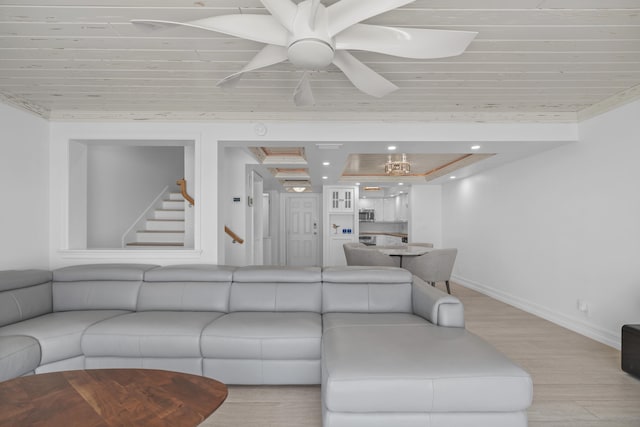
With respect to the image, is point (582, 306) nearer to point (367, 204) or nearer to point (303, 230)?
point (303, 230)

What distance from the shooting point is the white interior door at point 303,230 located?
9500 millimetres

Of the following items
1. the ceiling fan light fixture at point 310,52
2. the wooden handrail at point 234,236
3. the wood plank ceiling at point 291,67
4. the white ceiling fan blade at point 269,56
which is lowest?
the wooden handrail at point 234,236

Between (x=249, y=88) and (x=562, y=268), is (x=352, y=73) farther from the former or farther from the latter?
(x=562, y=268)

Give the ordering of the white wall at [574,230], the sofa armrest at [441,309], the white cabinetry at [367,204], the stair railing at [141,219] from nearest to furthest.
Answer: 1. the sofa armrest at [441,309]
2. the white wall at [574,230]
3. the stair railing at [141,219]
4. the white cabinetry at [367,204]

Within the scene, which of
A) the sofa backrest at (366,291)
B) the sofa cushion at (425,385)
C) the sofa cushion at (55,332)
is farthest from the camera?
the sofa backrest at (366,291)

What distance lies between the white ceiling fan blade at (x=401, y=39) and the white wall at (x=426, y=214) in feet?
21.9

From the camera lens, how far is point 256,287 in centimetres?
300

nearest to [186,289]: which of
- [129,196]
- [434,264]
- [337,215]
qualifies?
[129,196]

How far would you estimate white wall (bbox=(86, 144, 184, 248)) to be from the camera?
4887mm

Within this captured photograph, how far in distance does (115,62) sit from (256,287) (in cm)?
207

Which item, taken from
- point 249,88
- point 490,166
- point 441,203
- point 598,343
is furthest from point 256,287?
point 441,203

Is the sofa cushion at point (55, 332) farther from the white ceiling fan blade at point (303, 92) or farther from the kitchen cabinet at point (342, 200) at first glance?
the kitchen cabinet at point (342, 200)

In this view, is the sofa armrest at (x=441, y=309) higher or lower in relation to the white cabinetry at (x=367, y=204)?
lower

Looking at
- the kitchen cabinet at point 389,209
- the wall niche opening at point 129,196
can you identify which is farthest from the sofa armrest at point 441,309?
the kitchen cabinet at point 389,209
